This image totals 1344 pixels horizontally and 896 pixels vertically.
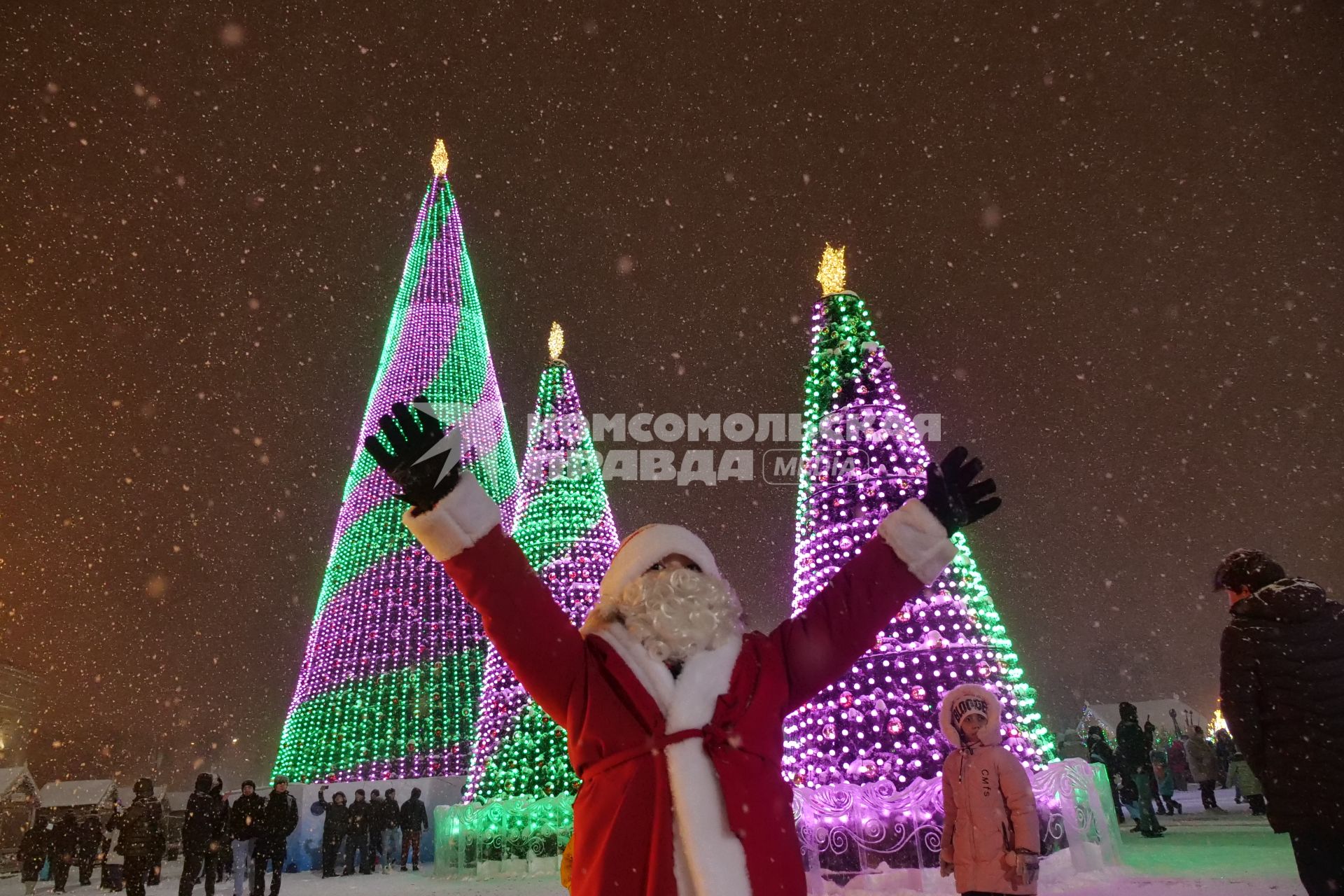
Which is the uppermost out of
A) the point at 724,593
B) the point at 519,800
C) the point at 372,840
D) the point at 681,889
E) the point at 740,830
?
the point at 724,593

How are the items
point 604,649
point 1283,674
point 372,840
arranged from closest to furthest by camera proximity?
point 604,649 → point 1283,674 → point 372,840

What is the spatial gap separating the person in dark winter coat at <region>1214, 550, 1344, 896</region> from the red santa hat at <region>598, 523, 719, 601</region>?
6.49ft

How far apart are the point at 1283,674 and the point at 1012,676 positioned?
593 cm

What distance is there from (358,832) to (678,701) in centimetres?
1329

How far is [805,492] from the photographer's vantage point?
31.7ft

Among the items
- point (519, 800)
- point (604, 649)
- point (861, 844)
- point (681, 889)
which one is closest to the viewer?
point (681, 889)

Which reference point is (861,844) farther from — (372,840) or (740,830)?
(372,840)

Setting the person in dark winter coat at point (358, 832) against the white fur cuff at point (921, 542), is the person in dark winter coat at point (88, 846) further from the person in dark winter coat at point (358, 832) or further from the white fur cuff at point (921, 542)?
the white fur cuff at point (921, 542)

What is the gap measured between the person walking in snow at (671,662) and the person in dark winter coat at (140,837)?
889 centimetres

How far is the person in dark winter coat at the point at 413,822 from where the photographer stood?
13.6 m

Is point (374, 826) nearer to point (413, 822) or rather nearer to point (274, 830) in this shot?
point (413, 822)

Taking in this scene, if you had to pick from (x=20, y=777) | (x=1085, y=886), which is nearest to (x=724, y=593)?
(x=1085, y=886)

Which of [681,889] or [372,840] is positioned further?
[372,840]

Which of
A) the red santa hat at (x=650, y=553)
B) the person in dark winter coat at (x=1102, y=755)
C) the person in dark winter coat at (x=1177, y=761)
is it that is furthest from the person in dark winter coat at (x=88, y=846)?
the person in dark winter coat at (x=1177, y=761)
